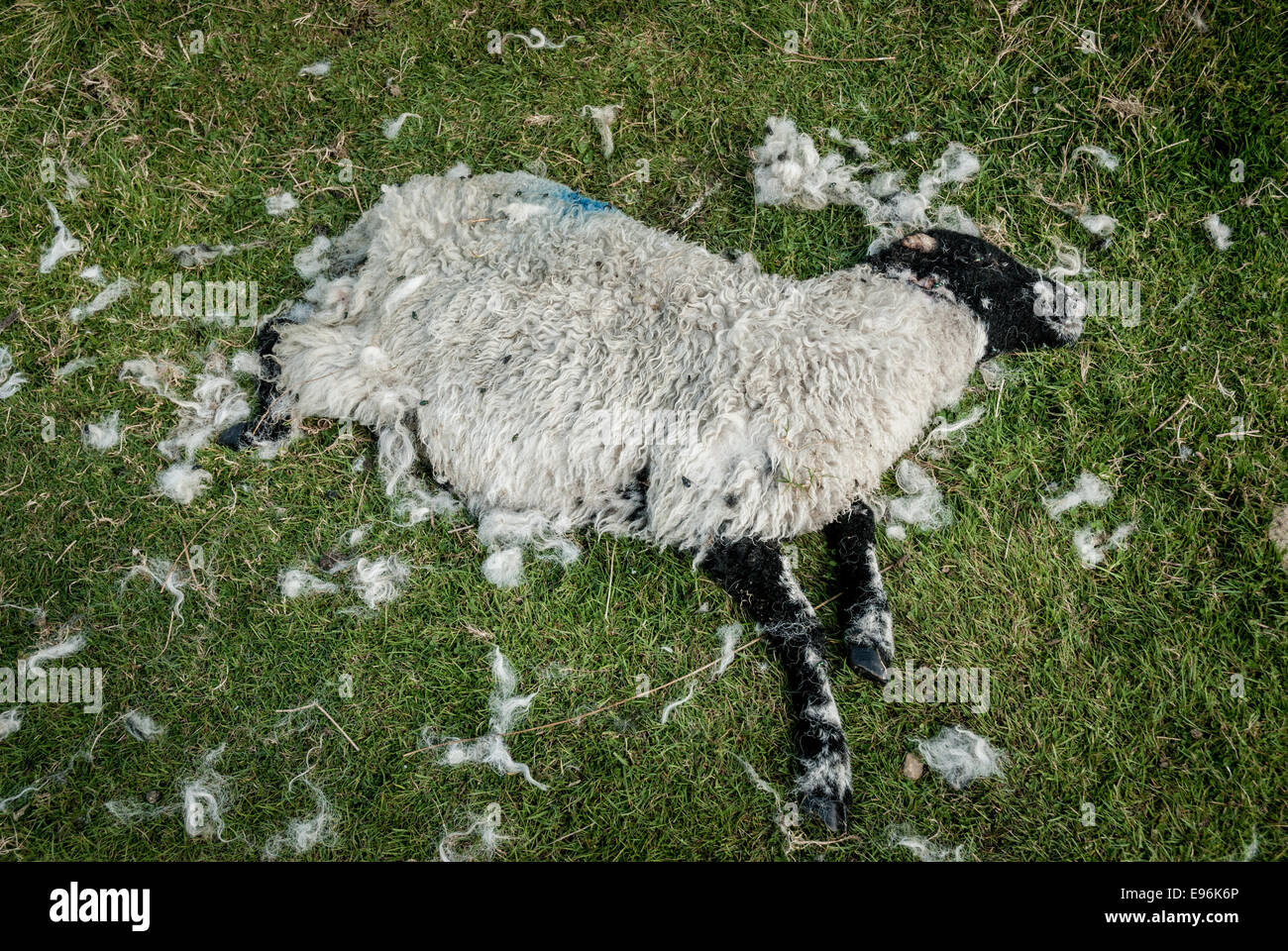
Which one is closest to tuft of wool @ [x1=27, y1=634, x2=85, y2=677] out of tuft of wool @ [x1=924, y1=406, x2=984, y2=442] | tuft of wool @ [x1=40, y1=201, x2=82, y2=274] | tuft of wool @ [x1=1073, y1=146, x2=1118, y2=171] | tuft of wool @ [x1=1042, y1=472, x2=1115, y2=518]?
tuft of wool @ [x1=40, y1=201, x2=82, y2=274]

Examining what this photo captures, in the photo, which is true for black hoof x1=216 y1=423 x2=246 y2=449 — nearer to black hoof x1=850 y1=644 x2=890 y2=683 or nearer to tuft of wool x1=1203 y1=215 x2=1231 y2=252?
black hoof x1=850 y1=644 x2=890 y2=683

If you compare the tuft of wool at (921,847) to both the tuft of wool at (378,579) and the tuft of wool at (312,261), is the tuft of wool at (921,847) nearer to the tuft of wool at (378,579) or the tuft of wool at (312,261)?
the tuft of wool at (378,579)

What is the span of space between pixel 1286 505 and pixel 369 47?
4515mm

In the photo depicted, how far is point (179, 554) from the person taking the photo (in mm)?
3035

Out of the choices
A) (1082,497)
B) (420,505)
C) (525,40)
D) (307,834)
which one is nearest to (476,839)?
(307,834)

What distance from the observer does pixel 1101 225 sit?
10.6 feet

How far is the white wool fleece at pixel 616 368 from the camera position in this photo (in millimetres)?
2635

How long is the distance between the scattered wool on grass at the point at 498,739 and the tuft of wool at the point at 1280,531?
304 cm

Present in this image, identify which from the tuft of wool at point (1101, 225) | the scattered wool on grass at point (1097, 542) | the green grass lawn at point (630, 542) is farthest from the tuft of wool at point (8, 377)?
the tuft of wool at point (1101, 225)

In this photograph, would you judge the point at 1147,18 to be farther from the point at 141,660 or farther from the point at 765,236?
the point at 141,660

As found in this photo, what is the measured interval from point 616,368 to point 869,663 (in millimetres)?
1466

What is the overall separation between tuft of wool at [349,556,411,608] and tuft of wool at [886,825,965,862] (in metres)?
2.14

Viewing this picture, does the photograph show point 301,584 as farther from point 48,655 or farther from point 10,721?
point 10,721
